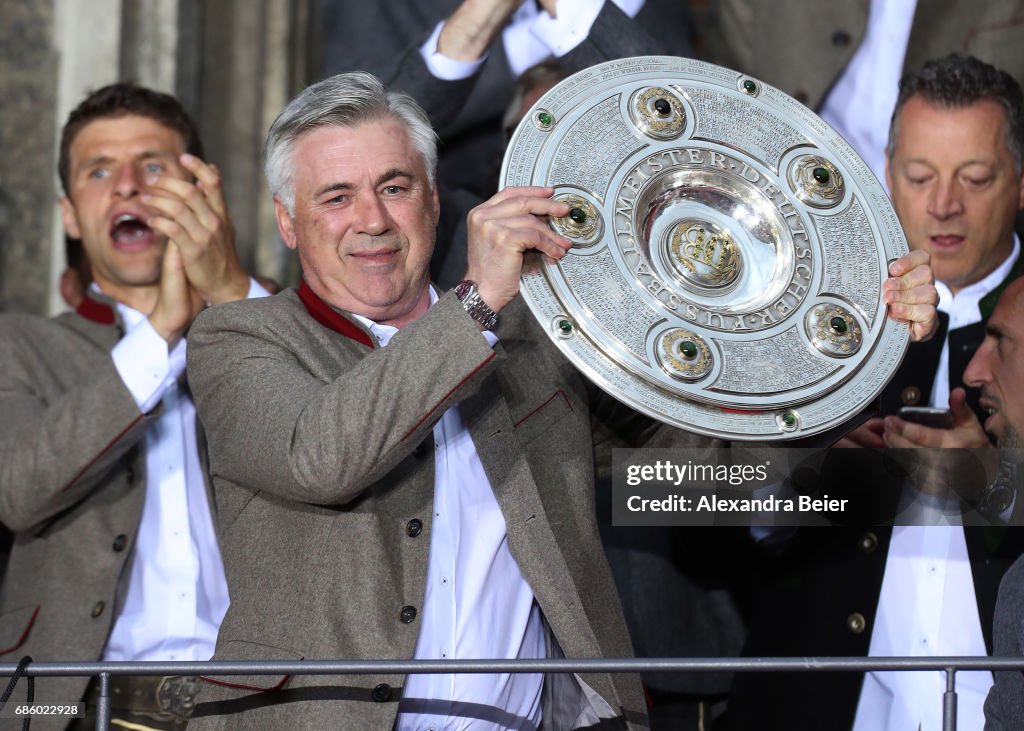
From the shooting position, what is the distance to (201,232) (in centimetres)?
314

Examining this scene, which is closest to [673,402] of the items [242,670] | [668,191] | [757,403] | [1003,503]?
[757,403]

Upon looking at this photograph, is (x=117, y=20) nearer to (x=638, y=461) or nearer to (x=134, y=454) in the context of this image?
(x=134, y=454)

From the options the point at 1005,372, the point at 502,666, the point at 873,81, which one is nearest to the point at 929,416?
the point at 1005,372

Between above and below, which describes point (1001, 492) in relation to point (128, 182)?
below

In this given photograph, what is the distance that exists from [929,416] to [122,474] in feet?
5.16

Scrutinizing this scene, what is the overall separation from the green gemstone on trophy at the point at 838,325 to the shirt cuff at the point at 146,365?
4.16 feet

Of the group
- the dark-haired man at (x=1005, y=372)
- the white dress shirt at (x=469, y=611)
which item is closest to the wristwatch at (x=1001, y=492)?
the dark-haired man at (x=1005, y=372)

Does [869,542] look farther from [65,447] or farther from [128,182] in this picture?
[128,182]

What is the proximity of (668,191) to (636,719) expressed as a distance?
0.85 meters

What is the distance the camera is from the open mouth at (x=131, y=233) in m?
3.41

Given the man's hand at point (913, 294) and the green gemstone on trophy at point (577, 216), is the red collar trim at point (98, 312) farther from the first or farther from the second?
the man's hand at point (913, 294)

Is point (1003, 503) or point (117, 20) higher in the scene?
point (117, 20)

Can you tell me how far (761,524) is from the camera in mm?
3055

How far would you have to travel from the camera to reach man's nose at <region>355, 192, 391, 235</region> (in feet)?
8.42
